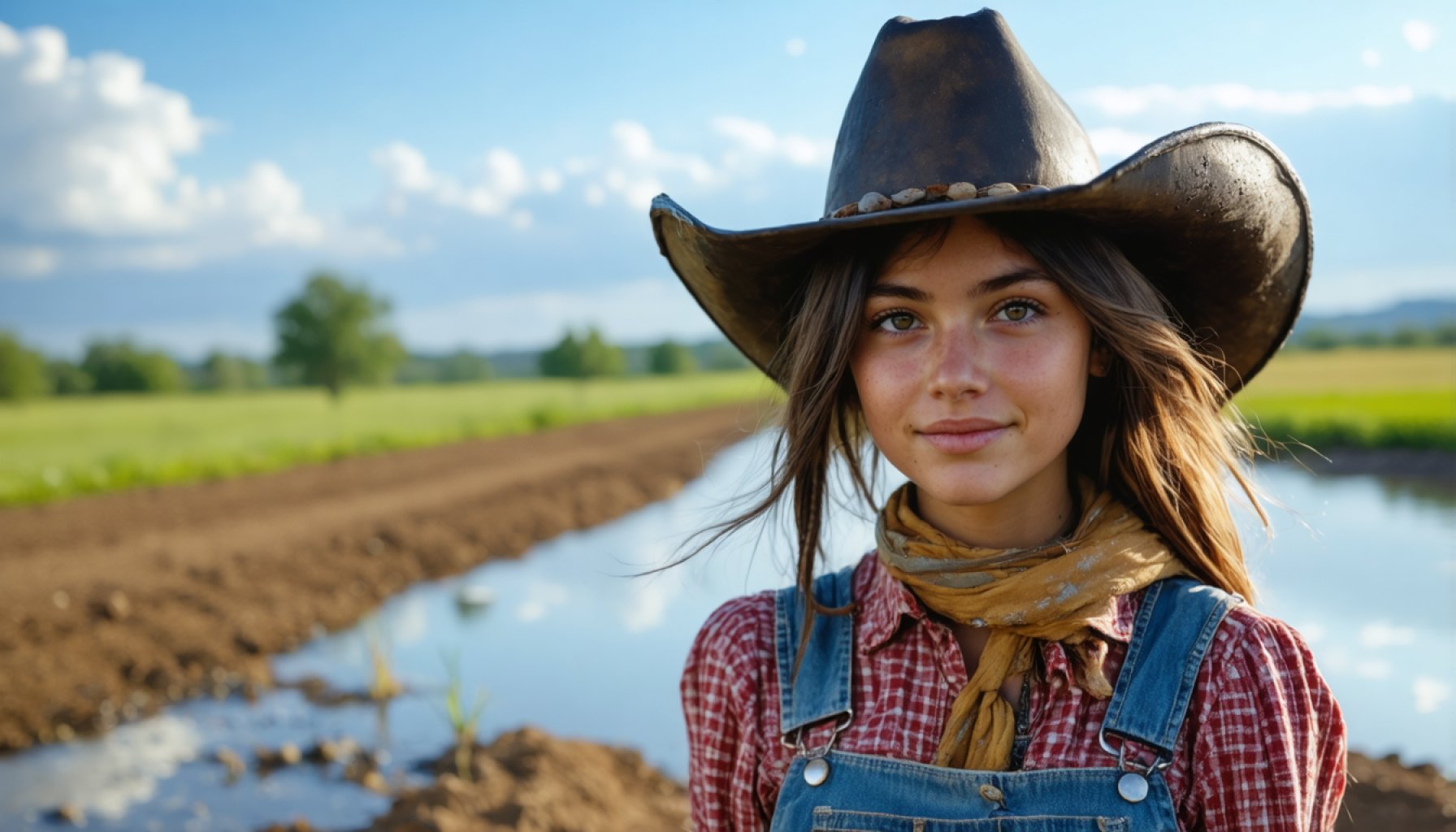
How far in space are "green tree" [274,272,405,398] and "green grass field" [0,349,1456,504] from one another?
440 cm

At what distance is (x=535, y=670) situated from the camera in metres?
7.64

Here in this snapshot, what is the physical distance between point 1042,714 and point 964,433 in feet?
1.40

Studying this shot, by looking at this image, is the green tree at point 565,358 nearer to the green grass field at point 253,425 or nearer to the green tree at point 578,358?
the green tree at point 578,358

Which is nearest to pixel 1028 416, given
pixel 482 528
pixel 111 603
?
pixel 111 603

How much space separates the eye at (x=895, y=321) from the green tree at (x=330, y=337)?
49.6 metres

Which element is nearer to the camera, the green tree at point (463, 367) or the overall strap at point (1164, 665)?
the overall strap at point (1164, 665)

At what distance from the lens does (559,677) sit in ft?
24.5

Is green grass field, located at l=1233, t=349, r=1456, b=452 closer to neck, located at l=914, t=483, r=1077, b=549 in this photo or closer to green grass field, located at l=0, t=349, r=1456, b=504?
green grass field, located at l=0, t=349, r=1456, b=504

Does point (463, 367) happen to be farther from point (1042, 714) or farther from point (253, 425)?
point (1042, 714)

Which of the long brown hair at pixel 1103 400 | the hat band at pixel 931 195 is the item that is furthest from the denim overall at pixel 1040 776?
the hat band at pixel 931 195

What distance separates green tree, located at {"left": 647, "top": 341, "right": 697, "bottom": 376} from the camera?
78812mm

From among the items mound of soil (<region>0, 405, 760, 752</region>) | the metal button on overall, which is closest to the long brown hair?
the metal button on overall

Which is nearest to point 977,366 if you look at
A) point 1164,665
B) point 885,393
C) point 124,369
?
point 885,393

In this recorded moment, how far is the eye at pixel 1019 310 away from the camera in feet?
5.09
